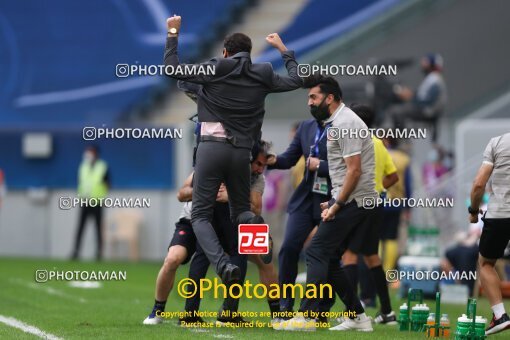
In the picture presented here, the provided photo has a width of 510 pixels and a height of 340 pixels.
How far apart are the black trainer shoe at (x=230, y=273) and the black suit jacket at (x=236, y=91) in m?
0.99

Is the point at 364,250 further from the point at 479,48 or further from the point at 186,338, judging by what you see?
the point at 479,48

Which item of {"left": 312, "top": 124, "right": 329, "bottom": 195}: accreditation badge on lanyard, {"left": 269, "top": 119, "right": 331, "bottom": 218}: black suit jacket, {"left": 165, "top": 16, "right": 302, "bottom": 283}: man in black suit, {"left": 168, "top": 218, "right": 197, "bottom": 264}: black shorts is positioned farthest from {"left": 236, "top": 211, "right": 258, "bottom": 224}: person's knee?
{"left": 312, "top": 124, "right": 329, "bottom": 195}: accreditation badge on lanyard

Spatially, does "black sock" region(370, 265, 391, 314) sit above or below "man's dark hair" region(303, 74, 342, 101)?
below

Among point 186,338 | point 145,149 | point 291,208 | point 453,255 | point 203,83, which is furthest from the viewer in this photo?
point 145,149

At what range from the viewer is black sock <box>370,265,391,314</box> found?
12.2 m

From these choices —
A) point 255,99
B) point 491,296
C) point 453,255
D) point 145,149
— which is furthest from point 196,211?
point 145,149

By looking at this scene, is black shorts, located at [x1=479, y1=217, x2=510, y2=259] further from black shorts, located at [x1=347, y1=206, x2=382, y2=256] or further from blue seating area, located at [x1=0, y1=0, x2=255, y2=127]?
blue seating area, located at [x1=0, y1=0, x2=255, y2=127]

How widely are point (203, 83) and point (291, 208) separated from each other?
1.80m

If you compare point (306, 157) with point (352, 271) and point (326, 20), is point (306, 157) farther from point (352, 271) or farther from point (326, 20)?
point (326, 20)

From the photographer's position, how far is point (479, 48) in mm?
24391

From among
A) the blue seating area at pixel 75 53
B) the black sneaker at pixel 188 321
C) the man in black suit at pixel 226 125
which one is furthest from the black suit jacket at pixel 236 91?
the blue seating area at pixel 75 53

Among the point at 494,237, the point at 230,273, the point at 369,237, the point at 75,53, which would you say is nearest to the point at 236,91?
the point at 230,273

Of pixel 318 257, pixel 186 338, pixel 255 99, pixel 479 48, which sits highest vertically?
pixel 479 48

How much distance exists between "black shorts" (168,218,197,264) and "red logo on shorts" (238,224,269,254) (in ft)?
2.12
